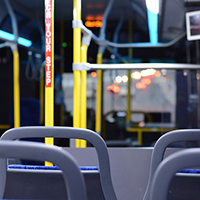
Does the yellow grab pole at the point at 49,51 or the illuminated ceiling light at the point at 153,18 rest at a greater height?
the illuminated ceiling light at the point at 153,18

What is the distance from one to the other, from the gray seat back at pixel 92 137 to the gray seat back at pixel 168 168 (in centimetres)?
35

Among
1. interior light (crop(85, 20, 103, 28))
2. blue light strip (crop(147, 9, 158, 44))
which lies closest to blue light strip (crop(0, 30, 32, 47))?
interior light (crop(85, 20, 103, 28))

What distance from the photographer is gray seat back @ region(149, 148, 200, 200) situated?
21.7 inches

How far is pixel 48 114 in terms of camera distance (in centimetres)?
187

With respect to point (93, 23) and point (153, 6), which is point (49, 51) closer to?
point (153, 6)

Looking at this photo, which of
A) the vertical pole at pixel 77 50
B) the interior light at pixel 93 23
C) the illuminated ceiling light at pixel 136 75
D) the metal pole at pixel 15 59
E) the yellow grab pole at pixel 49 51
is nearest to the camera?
the yellow grab pole at pixel 49 51

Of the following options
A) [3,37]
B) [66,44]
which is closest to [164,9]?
[3,37]

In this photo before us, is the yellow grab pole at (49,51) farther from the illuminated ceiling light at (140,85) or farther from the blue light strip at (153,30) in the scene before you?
the illuminated ceiling light at (140,85)

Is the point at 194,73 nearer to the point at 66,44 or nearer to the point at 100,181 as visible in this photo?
the point at 66,44

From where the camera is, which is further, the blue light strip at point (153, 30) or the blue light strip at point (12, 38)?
the blue light strip at point (153, 30)

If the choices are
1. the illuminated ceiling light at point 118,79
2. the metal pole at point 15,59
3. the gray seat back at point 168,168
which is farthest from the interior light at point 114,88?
the gray seat back at point 168,168

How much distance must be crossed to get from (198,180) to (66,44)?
4074 millimetres

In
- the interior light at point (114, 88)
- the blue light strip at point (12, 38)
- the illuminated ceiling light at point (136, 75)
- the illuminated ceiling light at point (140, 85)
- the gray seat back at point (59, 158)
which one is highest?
the blue light strip at point (12, 38)

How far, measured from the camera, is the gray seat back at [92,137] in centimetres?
90
